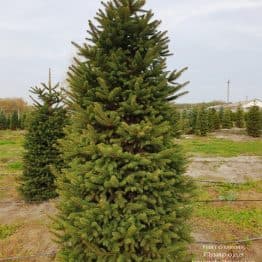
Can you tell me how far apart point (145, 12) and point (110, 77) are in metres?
0.89

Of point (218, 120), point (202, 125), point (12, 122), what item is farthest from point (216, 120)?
point (12, 122)

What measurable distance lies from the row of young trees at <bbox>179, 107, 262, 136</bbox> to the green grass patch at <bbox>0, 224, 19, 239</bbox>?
15.9 meters

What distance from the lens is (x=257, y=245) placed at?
549 cm

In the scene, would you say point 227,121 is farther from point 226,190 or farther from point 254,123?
point 226,190

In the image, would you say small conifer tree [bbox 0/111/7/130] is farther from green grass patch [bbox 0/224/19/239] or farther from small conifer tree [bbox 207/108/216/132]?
green grass patch [bbox 0/224/19/239]

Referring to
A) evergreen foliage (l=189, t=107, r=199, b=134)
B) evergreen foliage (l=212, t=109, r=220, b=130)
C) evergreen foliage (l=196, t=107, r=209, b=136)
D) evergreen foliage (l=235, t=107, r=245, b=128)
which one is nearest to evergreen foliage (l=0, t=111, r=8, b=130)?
evergreen foliage (l=189, t=107, r=199, b=134)

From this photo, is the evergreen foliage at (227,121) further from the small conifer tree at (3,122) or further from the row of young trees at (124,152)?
the row of young trees at (124,152)

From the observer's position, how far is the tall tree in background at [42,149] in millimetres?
7969

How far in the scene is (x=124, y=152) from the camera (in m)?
3.39

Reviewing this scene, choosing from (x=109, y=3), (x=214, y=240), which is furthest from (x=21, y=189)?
(x=109, y=3)

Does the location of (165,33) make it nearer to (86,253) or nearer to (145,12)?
(145,12)

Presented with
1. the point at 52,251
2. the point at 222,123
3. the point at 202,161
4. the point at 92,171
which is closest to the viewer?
the point at 92,171

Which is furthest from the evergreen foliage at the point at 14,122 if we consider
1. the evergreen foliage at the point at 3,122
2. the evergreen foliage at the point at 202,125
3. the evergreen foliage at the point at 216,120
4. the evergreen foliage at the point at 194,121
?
the evergreen foliage at the point at 216,120

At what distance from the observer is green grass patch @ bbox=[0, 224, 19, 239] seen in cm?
595
